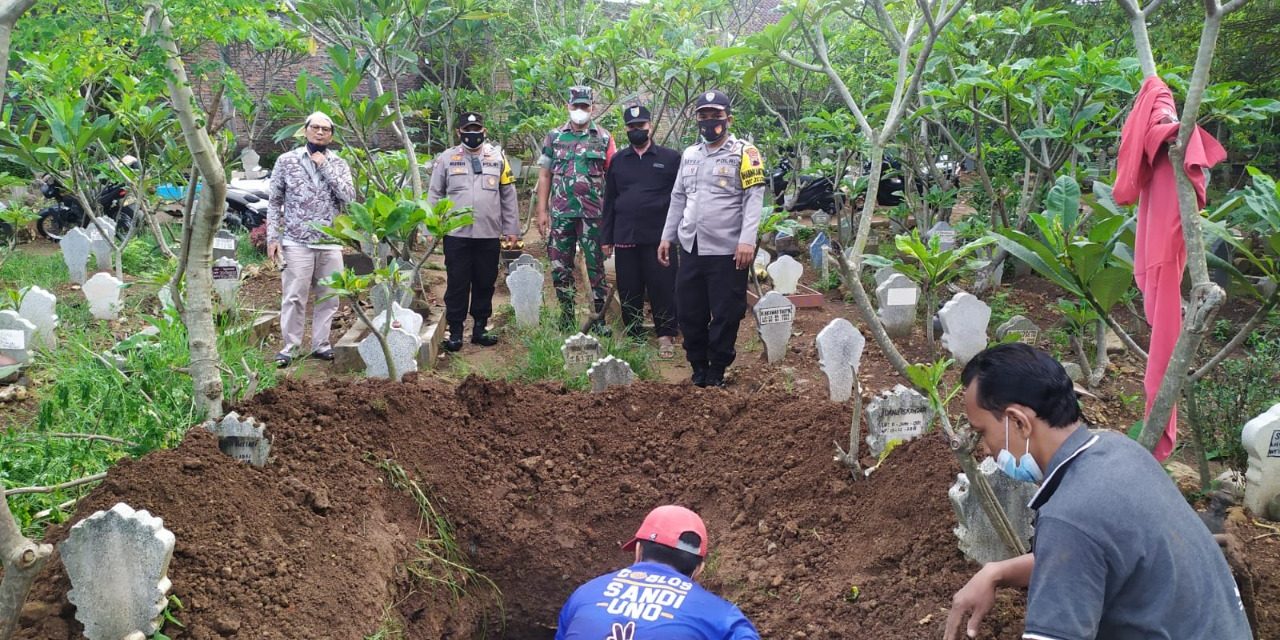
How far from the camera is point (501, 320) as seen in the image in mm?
7039

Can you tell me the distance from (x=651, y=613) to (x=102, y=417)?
2.67 metres

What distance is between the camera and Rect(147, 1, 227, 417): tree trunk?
9.14 feet

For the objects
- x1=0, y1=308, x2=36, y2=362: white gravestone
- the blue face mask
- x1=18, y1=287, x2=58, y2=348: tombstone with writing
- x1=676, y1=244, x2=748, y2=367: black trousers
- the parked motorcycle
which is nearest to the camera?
the blue face mask

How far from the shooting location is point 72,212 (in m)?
10.0

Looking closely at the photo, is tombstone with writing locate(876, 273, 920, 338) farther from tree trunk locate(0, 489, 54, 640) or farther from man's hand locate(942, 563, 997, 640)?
tree trunk locate(0, 489, 54, 640)

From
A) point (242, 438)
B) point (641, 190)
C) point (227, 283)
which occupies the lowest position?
point (227, 283)

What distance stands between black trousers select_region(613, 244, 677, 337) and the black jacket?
13 centimetres

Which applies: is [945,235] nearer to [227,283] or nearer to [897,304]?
[897,304]

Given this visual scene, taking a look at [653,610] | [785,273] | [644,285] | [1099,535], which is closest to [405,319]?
[644,285]

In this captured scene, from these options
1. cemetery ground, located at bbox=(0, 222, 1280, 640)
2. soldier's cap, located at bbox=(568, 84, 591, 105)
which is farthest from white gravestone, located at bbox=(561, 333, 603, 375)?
soldier's cap, located at bbox=(568, 84, 591, 105)

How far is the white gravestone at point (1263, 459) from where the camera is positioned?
3.39m

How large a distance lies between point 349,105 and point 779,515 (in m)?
4.23

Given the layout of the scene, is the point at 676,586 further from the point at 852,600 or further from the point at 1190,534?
the point at 1190,534

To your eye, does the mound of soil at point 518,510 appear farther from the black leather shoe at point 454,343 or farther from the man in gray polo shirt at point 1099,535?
the black leather shoe at point 454,343
